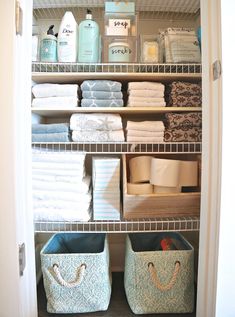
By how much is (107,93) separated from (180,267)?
91cm

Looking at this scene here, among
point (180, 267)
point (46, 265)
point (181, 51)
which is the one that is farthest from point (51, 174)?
point (181, 51)

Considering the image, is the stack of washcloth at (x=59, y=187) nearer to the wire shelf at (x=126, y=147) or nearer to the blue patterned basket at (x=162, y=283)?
the wire shelf at (x=126, y=147)

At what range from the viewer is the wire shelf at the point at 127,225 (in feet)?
3.53

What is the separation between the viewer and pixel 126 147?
116 centimetres

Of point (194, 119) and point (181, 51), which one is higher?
point (181, 51)

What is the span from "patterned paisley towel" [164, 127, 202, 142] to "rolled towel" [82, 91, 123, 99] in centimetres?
31

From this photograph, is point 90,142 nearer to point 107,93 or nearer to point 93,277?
point 107,93

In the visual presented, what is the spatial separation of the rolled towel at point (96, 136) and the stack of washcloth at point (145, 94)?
175 mm

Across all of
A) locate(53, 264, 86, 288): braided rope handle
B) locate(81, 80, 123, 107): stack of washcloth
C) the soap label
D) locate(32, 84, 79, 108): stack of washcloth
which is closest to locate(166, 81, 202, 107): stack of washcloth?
locate(81, 80, 123, 107): stack of washcloth
